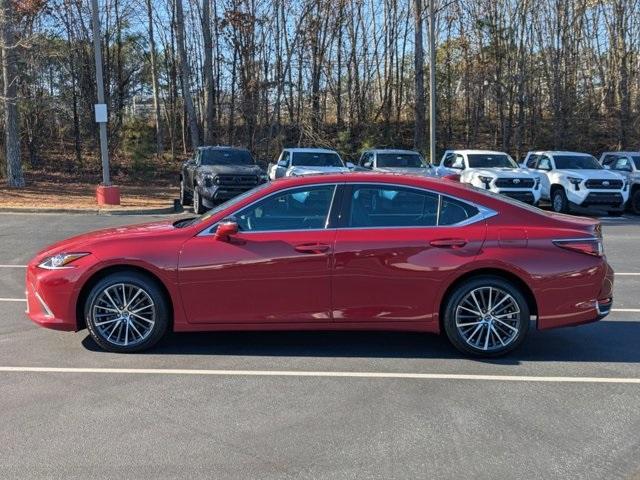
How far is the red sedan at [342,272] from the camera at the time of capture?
556 cm

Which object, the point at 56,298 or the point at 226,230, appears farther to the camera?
the point at 56,298

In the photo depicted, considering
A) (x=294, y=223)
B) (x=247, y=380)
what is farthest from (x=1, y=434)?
(x=294, y=223)

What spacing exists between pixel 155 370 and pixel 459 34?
3442 cm

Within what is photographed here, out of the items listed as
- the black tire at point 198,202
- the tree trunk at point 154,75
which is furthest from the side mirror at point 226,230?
the tree trunk at point 154,75

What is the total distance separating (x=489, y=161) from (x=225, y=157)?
7804 millimetres

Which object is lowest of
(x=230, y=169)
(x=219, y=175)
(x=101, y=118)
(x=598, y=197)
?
(x=598, y=197)

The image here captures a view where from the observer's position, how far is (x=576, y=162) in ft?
64.1

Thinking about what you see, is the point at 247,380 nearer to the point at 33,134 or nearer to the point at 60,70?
the point at 33,134

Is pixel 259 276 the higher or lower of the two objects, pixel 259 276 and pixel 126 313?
the higher

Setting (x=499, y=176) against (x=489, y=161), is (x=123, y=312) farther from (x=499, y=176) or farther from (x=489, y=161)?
(x=489, y=161)

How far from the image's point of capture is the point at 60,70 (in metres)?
32.0

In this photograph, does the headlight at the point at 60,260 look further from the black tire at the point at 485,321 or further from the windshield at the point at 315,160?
the windshield at the point at 315,160

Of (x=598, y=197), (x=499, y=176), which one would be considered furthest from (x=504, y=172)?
(x=598, y=197)

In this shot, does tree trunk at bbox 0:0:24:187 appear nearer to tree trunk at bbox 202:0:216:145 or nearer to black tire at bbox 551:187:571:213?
tree trunk at bbox 202:0:216:145
